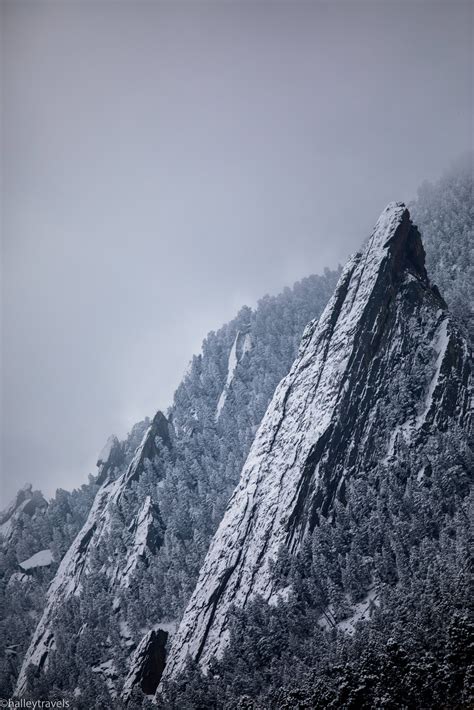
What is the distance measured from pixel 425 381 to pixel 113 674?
298ft

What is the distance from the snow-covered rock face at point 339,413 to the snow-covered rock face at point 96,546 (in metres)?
39.4

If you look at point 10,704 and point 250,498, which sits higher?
point 250,498

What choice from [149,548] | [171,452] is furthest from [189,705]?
[171,452]

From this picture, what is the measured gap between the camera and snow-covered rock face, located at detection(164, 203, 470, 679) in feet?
360

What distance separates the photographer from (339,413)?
120625mm

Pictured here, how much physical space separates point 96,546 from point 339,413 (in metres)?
88.9

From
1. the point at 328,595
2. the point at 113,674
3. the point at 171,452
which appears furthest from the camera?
the point at 171,452

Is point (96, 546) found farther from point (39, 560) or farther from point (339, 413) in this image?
point (339, 413)

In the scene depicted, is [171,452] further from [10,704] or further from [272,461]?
[10,704]

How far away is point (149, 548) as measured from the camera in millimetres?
153000

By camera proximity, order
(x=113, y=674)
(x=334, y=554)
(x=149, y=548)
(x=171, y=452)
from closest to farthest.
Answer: (x=334, y=554) < (x=113, y=674) < (x=149, y=548) < (x=171, y=452)

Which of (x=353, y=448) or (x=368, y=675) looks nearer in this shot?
(x=368, y=675)

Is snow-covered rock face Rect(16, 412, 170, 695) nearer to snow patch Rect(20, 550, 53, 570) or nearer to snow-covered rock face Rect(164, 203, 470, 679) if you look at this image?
snow patch Rect(20, 550, 53, 570)

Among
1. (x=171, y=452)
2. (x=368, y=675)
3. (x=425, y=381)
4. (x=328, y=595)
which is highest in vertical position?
(x=171, y=452)
